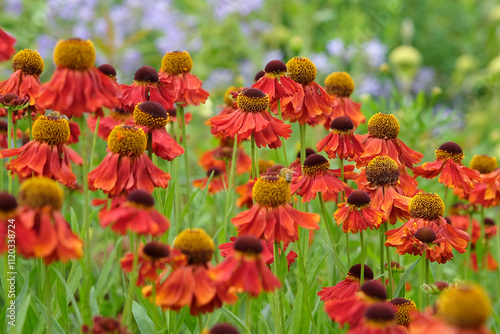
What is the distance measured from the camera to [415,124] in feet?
10.5

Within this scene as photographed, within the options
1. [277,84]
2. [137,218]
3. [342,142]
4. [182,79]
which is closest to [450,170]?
[342,142]

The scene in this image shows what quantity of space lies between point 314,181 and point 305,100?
28 cm

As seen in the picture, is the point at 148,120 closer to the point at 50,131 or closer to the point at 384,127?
the point at 50,131

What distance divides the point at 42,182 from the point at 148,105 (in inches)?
22.2

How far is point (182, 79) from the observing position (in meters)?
1.89

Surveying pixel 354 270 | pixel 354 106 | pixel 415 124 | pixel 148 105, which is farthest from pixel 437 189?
pixel 148 105

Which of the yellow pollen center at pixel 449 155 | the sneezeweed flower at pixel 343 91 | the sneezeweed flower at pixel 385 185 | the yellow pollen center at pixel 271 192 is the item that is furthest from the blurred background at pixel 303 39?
the yellow pollen center at pixel 271 192

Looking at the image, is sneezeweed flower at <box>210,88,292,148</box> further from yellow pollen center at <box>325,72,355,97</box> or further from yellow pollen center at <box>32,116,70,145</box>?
yellow pollen center at <box>325,72,355,97</box>

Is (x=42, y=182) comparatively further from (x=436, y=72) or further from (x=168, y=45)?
(x=436, y=72)

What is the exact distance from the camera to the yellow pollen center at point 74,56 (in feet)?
3.92

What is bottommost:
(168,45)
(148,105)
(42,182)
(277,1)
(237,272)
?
(237,272)

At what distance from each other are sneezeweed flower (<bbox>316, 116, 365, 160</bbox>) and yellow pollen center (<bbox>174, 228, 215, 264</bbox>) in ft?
2.29

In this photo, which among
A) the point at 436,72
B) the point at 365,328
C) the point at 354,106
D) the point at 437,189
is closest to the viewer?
the point at 365,328

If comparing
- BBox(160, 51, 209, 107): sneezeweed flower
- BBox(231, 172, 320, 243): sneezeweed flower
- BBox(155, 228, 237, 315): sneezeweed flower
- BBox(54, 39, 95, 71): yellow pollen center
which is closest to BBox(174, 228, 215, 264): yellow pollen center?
BBox(155, 228, 237, 315): sneezeweed flower
